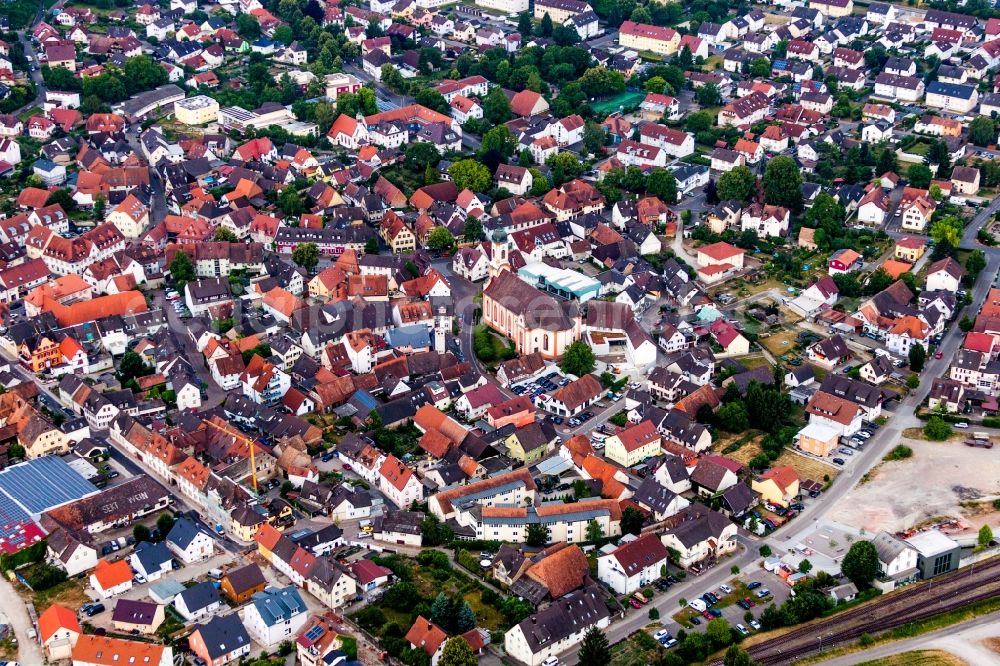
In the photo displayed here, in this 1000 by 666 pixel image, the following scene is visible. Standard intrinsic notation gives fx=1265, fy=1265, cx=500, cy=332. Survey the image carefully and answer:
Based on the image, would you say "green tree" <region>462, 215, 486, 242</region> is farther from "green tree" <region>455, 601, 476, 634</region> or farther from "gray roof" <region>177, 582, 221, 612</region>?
"green tree" <region>455, 601, 476, 634</region>

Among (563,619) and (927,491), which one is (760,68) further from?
(563,619)

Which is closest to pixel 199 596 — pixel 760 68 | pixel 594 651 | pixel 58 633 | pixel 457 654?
pixel 58 633

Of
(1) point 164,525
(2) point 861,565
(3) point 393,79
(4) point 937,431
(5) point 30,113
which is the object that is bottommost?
(5) point 30,113

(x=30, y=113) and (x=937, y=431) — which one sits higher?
(x=937, y=431)

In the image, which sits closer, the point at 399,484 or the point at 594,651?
the point at 594,651

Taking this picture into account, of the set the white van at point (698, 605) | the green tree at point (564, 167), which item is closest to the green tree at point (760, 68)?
the green tree at point (564, 167)

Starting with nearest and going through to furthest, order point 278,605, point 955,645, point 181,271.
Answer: point 955,645 → point 278,605 → point 181,271
